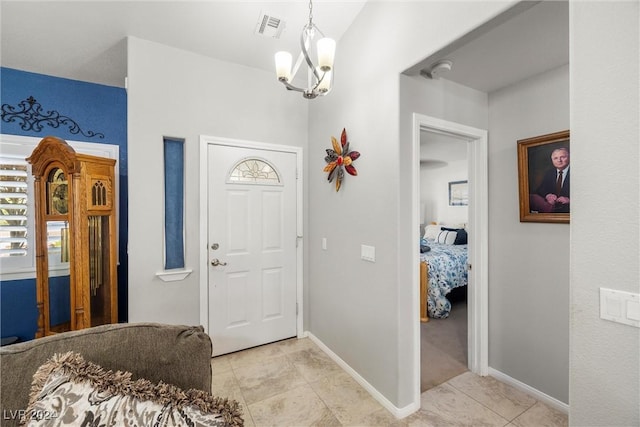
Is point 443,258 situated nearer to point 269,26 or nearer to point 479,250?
point 479,250

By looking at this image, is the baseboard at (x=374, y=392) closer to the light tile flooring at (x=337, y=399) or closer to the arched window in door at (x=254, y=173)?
the light tile flooring at (x=337, y=399)

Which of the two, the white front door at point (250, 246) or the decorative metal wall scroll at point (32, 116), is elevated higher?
the decorative metal wall scroll at point (32, 116)

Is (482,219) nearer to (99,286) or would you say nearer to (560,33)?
(560,33)

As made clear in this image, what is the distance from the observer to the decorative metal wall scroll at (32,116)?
2.50 meters

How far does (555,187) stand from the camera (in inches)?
77.1

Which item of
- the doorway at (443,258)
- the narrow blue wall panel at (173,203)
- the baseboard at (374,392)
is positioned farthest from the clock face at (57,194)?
the doorway at (443,258)

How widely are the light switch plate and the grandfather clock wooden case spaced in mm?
2932

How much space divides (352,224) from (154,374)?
5.46 ft

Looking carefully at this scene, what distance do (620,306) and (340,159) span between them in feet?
6.01

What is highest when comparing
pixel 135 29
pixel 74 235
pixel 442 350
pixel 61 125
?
pixel 135 29

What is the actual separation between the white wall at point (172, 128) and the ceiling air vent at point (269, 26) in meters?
0.42

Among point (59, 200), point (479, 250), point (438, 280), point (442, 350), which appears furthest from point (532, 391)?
point (59, 200)

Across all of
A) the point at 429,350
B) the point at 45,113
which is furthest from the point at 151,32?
the point at 429,350

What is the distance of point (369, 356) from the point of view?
213 centimetres
